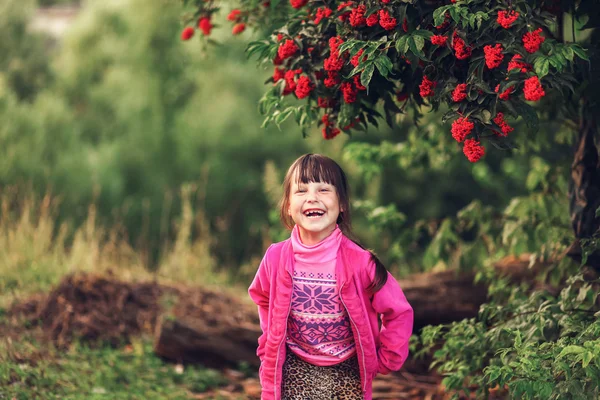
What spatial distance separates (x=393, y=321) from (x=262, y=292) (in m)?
0.54

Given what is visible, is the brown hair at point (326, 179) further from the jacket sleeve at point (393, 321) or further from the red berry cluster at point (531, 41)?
the red berry cluster at point (531, 41)

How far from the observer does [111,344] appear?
5711mm

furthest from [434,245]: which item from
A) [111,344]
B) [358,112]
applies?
[111,344]

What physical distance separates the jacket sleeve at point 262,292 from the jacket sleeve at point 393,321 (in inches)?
16.9

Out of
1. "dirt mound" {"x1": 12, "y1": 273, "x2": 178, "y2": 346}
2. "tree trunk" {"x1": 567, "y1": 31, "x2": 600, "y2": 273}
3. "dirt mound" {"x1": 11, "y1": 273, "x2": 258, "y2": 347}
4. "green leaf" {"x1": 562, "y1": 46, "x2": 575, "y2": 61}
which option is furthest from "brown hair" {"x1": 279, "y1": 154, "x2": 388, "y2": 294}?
"dirt mound" {"x1": 12, "y1": 273, "x2": 178, "y2": 346}

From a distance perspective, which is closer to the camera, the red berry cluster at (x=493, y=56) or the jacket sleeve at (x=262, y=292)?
the red berry cluster at (x=493, y=56)

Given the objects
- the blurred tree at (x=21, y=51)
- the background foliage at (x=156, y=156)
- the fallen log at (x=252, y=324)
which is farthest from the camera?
the blurred tree at (x=21, y=51)

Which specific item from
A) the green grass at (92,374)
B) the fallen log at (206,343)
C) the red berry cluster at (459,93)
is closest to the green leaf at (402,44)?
the red berry cluster at (459,93)

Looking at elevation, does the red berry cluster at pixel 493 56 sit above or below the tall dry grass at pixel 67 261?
above

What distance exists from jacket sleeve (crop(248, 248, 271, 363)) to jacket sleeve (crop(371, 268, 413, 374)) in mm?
430

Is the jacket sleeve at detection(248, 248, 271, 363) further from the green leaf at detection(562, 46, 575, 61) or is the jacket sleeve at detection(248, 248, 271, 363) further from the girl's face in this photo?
the green leaf at detection(562, 46, 575, 61)

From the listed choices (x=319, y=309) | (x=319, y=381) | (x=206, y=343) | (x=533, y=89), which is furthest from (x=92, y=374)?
(x=533, y=89)

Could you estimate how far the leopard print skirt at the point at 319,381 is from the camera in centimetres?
306

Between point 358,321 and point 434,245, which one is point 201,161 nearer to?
point 434,245
